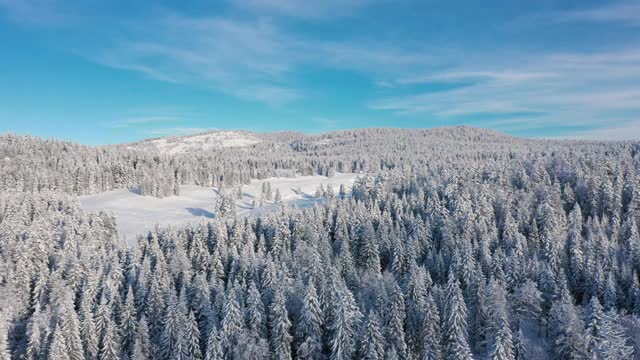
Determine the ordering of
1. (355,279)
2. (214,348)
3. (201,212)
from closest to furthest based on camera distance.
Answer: (214,348), (355,279), (201,212)

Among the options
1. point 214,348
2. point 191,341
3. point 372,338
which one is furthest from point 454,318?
point 191,341

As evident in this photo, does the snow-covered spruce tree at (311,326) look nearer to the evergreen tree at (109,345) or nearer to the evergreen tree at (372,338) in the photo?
the evergreen tree at (372,338)

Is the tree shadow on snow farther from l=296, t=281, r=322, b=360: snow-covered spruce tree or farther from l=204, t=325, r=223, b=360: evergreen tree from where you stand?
l=296, t=281, r=322, b=360: snow-covered spruce tree

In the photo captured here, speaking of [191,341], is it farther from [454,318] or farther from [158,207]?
[158,207]

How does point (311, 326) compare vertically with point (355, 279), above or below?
below

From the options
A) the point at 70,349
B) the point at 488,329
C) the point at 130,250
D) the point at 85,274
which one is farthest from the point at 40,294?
the point at 488,329

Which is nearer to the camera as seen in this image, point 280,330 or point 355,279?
point 280,330

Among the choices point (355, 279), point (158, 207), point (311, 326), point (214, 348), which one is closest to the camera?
point (214, 348)

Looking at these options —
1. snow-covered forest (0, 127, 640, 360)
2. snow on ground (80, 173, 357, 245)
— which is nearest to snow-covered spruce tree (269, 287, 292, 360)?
snow-covered forest (0, 127, 640, 360)

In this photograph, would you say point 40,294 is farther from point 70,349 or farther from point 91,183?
point 91,183
